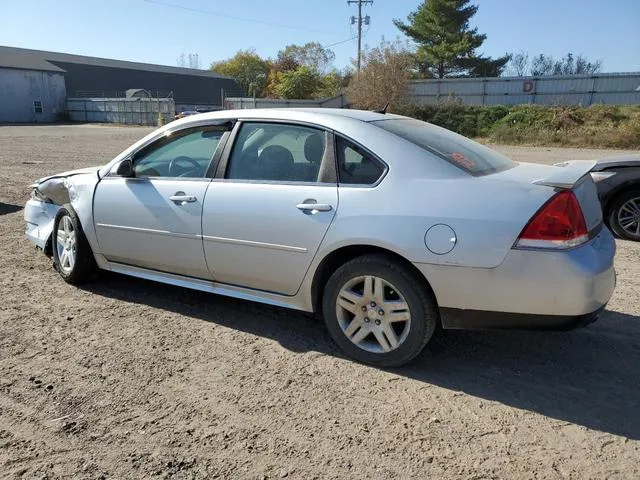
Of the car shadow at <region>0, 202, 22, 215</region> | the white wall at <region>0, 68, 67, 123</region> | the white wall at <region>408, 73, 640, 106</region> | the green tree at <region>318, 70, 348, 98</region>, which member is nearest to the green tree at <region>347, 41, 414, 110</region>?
the white wall at <region>408, 73, 640, 106</region>

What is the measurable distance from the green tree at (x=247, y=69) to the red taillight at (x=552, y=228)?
246 ft

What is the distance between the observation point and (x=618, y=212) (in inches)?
267

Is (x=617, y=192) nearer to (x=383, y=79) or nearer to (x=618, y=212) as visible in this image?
(x=618, y=212)

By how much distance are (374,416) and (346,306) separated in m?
0.76

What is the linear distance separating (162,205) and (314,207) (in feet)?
4.40

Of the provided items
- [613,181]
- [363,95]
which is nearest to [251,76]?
[363,95]

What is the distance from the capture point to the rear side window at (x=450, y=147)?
3453mm

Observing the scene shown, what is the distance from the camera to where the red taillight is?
9.77 ft

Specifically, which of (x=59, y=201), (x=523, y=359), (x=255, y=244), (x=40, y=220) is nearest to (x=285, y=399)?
(x=255, y=244)

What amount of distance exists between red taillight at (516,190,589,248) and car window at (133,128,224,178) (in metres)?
2.34

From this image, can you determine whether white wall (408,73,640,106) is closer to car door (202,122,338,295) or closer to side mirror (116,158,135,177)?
car door (202,122,338,295)

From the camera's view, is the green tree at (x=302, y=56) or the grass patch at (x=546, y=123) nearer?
the grass patch at (x=546, y=123)

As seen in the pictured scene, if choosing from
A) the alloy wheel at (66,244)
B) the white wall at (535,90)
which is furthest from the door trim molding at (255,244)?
the white wall at (535,90)

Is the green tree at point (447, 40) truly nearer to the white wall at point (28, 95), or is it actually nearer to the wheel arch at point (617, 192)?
the white wall at point (28, 95)
